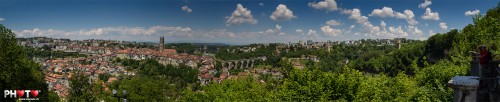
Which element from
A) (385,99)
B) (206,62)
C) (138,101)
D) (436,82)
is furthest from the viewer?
(206,62)

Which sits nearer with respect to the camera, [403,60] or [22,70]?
[22,70]

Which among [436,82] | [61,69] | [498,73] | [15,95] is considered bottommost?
[61,69]

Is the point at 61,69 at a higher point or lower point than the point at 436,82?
lower

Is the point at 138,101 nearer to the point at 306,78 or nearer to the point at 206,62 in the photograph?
the point at 306,78

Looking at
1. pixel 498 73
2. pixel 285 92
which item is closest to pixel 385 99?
pixel 285 92

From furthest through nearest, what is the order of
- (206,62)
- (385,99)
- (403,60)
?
1. (206,62)
2. (403,60)
3. (385,99)

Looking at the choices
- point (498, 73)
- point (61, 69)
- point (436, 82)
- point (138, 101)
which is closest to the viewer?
point (498, 73)

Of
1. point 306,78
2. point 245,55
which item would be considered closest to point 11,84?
point 306,78

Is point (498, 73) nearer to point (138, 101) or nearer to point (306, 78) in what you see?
point (306, 78)

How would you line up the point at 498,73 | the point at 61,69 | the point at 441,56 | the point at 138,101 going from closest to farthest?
the point at 498,73, the point at 138,101, the point at 441,56, the point at 61,69
